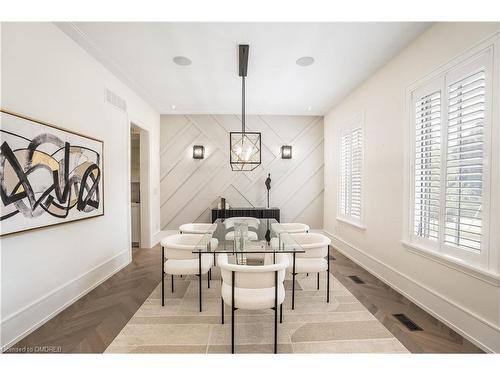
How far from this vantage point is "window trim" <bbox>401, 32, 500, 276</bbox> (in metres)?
1.73

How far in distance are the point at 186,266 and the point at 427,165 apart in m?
2.85

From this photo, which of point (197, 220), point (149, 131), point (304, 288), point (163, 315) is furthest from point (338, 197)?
point (149, 131)

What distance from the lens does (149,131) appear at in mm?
4504

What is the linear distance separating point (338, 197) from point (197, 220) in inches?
125

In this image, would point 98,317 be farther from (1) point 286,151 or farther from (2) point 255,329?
(1) point 286,151

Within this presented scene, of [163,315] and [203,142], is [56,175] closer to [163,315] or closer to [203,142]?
[163,315]

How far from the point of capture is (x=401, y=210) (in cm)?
277

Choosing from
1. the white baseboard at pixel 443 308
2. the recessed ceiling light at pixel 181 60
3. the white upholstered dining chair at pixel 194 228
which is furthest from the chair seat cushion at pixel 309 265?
the recessed ceiling light at pixel 181 60

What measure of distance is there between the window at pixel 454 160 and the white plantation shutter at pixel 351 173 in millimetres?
1198

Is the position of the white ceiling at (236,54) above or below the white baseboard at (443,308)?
above

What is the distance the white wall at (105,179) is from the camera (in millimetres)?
1858

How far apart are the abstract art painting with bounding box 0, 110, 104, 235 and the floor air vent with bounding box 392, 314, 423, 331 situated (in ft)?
11.7

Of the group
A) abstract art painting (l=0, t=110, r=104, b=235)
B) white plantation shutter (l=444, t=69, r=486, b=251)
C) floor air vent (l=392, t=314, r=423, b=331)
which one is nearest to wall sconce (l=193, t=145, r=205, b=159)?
abstract art painting (l=0, t=110, r=104, b=235)

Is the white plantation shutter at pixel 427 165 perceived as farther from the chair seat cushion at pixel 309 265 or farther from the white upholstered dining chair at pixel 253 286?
the white upholstered dining chair at pixel 253 286
